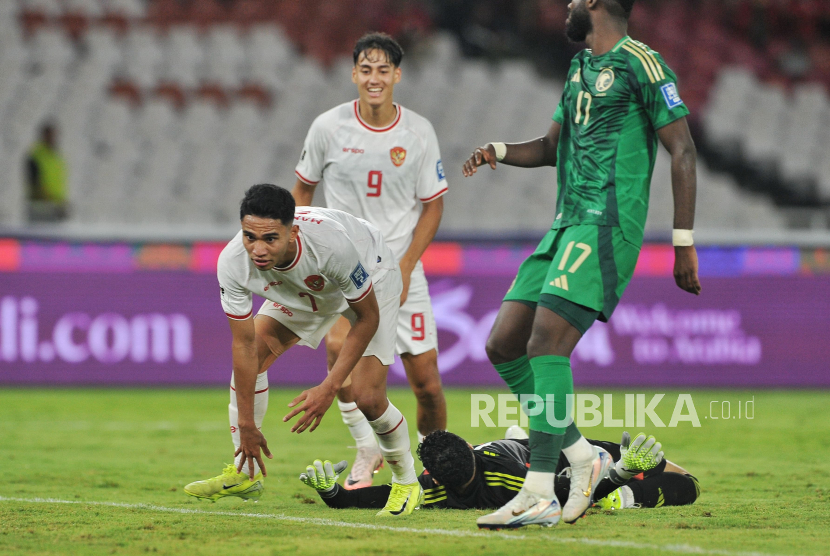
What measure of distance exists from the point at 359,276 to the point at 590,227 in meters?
1.08

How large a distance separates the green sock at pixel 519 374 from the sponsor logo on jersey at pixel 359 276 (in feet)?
2.60

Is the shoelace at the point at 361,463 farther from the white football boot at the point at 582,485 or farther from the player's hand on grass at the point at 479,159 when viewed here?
the player's hand on grass at the point at 479,159

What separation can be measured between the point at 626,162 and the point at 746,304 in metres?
6.99

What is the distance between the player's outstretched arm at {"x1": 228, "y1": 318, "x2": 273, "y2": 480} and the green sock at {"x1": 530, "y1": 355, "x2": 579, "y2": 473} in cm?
125

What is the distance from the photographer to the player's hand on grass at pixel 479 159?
4.93 meters

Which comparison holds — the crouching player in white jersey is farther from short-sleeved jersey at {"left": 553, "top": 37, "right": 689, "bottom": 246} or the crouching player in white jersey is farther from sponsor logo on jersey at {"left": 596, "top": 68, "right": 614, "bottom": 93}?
sponsor logo on jersey at {"left": 596, "top": 68, "right": 614, "bottom": 93}

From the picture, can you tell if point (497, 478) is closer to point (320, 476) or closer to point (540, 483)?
point (540, 483)

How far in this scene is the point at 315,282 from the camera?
194 inches

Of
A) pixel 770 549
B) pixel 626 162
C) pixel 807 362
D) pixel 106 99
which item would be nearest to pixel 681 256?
pixel 626 162

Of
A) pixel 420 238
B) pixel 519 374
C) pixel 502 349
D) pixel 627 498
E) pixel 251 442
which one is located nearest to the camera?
pixel 251 442

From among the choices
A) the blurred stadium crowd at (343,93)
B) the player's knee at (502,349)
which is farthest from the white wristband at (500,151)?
the blurred stadium crowd at (343,93)

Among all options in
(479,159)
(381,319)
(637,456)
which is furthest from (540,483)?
(479,159)

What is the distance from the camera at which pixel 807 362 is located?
1114cm

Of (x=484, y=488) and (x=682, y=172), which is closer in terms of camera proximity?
(x=682, y=172)
